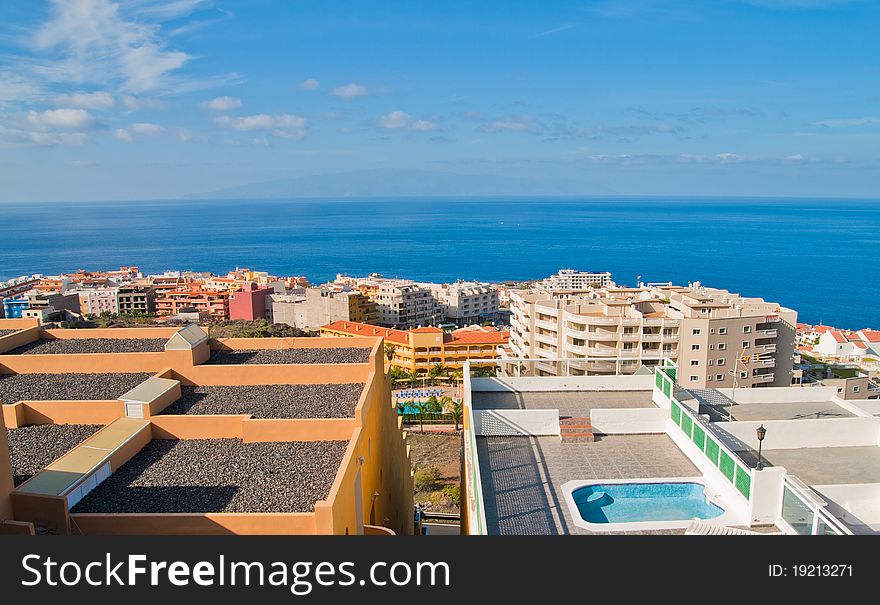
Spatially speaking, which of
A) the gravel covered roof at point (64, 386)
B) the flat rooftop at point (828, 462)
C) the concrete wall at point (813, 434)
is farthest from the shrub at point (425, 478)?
the flat rooftop at point (828, 462)

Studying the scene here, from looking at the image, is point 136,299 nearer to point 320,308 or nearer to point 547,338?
point 320,308

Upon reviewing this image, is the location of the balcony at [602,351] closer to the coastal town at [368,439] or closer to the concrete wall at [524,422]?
the coastal town at [368,439]

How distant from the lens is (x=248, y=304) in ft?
233

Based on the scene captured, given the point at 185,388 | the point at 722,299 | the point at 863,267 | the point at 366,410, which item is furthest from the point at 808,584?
the point at 863,267

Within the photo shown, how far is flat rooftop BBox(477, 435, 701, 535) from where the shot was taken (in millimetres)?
8336

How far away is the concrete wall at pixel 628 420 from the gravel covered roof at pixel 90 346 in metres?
10.7

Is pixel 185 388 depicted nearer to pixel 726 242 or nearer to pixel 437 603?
pixel 437 603

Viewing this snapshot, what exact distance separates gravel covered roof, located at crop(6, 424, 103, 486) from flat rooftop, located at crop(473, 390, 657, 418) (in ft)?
24.4

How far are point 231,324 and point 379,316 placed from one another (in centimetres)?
1638

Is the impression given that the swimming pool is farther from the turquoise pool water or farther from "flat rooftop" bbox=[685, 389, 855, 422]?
"flat rooftop" bbox=[685, 389, 855, 422]

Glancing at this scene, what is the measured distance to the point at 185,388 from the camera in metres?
13.7

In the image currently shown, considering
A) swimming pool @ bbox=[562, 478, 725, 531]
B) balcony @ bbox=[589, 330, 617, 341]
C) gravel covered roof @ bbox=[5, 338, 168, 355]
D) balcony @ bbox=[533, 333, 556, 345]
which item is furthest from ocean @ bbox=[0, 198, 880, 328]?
gravel covered roof @ bbox=[5, 338, 168, 355]

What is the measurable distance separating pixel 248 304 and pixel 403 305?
1819 centimetres

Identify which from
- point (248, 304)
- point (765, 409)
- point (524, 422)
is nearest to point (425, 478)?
point (524, 422)
